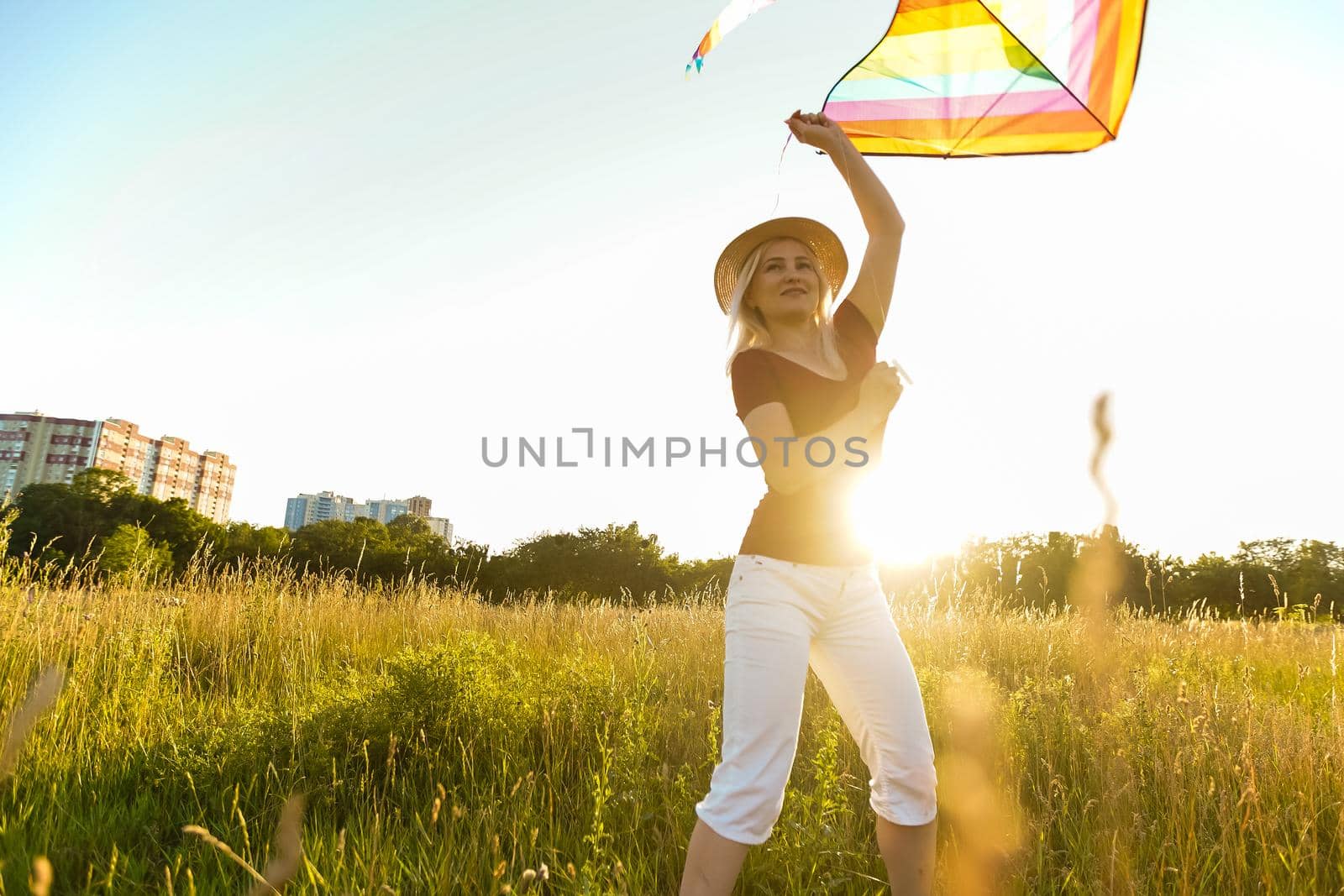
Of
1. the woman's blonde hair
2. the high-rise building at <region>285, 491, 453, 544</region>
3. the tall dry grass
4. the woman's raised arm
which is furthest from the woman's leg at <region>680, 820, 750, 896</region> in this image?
the high-rise building at <region>285, 491, 453, 544</region>

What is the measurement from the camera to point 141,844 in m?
2.76

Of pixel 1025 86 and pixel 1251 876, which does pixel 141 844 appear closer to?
pixel 1251 876

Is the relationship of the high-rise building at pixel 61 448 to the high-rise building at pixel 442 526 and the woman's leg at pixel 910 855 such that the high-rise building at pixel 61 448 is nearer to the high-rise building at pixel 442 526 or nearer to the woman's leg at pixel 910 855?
the high-rise building at pixel 442 526

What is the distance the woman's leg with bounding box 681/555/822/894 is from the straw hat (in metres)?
1.17

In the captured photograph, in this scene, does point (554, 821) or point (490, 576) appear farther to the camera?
point (490, 576)

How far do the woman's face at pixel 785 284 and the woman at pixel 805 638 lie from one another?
0.22m

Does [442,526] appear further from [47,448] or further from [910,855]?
[910,855]

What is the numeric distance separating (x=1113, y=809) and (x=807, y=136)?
262cm

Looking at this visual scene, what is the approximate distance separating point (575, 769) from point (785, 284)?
8.30 ft

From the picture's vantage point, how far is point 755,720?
70.8 inches

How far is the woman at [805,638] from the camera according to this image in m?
1.79

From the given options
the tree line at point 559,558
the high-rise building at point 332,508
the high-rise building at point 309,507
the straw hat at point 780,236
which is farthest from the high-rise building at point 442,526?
the straw hat at point 780,236

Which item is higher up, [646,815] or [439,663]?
[439,663]

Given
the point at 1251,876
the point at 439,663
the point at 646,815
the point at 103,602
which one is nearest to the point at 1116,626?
the point at 1251,876
